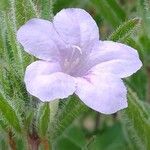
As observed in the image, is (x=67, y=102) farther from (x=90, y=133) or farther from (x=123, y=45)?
(x=90, y=133)

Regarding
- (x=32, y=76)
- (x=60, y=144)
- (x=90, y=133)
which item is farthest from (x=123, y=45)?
(x=90, y=133)

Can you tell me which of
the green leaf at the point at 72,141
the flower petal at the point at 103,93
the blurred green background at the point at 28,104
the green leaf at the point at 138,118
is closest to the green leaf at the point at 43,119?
the blurred green background at the point at 28,104

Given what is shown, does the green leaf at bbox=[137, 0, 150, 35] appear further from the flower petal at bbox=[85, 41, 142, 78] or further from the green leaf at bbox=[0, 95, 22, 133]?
the green leaf at bbox=[0, 95, 22, 133]

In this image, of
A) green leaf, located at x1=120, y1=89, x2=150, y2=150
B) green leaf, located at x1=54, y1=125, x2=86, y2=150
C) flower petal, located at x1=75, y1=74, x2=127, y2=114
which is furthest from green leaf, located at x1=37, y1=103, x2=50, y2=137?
green leaf, located at x1=54, y1=125, x2=86, y2=150

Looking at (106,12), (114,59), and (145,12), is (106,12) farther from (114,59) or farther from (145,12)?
(114,59)

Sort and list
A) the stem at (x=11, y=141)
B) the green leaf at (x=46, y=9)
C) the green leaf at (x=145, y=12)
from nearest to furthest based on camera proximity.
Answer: the stem at (x=11, y=141) < the green leaf at (x=46, y=9) < the green leaf at (x=145, y=12)

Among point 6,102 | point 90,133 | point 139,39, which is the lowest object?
point 90,133

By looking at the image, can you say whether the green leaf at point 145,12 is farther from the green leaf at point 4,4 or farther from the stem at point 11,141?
the stem at point 11,141
